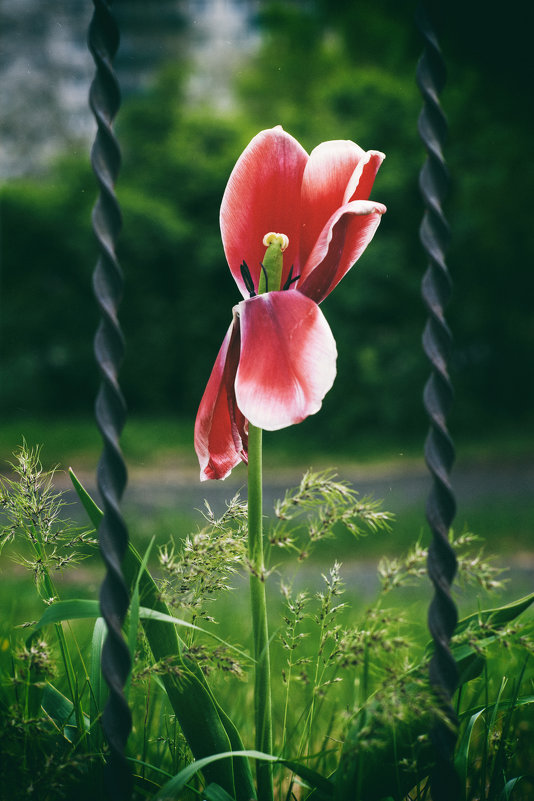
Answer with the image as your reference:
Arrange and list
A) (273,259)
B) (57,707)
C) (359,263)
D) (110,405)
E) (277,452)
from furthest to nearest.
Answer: (359,263)
(277,452)
(57,707)
(273,259)
(110,405)

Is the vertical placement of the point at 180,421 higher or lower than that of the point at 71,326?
lower

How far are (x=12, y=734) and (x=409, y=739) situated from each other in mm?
548

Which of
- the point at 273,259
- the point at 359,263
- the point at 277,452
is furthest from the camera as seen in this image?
the point at 359,263

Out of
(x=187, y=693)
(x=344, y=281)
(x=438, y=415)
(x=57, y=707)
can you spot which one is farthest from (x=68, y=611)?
Answer: (x=344, y=281)

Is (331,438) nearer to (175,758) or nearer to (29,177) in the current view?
(29,177)

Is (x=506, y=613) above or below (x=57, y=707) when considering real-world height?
above

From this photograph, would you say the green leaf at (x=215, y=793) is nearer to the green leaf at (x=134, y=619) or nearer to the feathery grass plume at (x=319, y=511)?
the green leaf at (x=134, y=619)

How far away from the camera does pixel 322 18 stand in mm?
13141

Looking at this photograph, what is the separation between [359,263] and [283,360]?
8.75 metres

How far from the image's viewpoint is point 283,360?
1000 mm

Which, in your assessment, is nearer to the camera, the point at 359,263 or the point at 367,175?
the point at 367,175

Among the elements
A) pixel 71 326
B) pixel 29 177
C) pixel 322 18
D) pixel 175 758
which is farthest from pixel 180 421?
pixel 175 758

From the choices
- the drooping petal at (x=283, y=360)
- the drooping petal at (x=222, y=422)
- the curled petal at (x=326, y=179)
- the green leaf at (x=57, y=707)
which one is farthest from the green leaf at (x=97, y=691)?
the curled petal at (x=326, y=179)

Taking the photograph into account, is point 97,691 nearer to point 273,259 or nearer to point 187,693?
point 187,693
